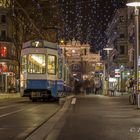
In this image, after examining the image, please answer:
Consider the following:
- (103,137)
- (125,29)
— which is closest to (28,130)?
(103,137)

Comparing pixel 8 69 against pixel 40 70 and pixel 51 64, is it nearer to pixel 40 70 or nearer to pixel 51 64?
pixel 51 64

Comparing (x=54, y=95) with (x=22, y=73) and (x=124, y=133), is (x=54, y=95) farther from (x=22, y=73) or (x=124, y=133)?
(x=124, y=133)

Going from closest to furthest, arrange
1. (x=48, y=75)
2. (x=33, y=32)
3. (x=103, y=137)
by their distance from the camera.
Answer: (x=103, y=137)
(x=48, y=75)
(x=33, y=32)

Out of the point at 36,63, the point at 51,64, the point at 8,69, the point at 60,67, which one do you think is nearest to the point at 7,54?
the point at 8,69

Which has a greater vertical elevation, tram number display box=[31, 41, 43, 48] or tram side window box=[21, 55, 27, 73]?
tram number display box=[31, 41, 43, 48]

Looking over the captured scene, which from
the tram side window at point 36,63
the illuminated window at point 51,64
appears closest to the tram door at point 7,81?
the tram side window at point 36,63

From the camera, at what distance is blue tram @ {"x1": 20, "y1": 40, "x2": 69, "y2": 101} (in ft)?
126

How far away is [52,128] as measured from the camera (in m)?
18.1

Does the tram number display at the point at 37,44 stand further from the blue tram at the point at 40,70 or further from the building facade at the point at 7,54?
the building facade at the point at 7,54

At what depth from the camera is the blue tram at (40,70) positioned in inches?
1511

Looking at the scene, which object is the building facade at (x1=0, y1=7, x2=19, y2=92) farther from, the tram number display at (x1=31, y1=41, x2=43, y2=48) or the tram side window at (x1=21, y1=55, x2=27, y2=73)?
the tram number display at (x1=31, y1=41, x2=43, y2=48)

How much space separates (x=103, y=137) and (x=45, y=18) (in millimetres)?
49239

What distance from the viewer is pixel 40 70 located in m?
38.4

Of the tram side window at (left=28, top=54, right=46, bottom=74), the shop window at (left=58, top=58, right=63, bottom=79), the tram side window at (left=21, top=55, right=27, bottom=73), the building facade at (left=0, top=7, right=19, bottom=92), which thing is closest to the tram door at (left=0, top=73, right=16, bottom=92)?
the building facade at (left=0, top=7, right=19, bottom=92)
